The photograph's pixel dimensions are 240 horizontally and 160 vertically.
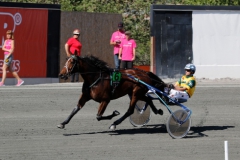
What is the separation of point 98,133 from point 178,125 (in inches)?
62.6

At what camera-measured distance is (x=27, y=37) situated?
21391 millimetres

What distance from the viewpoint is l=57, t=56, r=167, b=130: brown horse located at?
12.8m

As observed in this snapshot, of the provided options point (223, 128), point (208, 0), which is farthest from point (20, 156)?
point (208, 0)

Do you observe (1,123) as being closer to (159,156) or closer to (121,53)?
(159,156)

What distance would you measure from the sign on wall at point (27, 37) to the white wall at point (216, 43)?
535 centimetres

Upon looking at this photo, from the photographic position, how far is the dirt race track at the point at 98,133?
37.0ft

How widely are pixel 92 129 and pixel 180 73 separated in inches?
398

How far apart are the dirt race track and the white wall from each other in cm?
468

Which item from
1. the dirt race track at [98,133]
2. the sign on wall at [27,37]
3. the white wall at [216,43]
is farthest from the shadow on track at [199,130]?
the white wall at [216,43]

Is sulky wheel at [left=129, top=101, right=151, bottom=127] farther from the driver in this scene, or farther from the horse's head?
the horse's head

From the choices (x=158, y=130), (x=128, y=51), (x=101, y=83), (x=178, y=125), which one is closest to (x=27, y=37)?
(x=128, y=51)

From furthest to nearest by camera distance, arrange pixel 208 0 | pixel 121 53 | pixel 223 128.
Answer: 1. pixel 208 0
2. pixel 121 53
3. pixel 223 128

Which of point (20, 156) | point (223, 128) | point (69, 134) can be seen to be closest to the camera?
point (20, 156)

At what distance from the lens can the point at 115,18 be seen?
22953 mm
